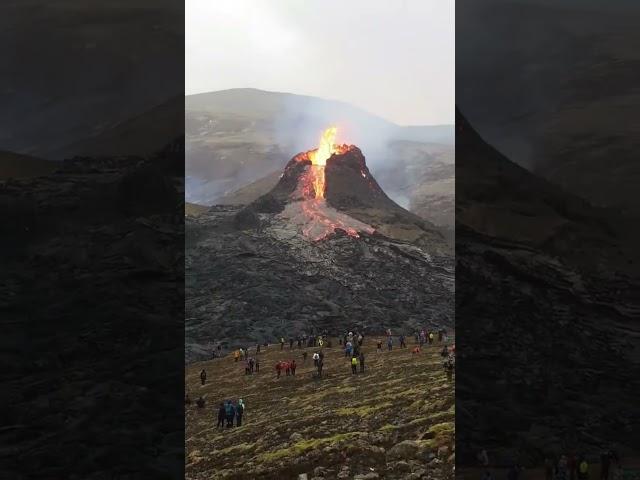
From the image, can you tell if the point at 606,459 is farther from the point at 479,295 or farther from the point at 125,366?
the point at 125,366

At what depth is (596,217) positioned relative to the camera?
17844 millimetres

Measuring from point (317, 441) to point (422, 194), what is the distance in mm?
71973

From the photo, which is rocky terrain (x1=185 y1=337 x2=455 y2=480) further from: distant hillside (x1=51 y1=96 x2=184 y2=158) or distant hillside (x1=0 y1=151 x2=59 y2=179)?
distant hillside (x1=0 y1=151 x2=59 y2=179)

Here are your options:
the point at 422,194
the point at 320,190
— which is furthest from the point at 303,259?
the point at 422,194

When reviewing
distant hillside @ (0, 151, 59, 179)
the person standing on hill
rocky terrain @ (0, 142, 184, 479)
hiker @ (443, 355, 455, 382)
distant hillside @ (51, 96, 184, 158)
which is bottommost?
the person standing on hill

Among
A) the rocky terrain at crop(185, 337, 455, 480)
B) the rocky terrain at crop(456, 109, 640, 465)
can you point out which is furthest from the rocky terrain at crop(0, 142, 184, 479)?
the rocky terrain at crop(185, 337, 455, 480)

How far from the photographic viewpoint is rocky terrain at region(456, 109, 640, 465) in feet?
56.5

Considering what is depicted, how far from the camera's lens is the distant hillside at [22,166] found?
16.3m

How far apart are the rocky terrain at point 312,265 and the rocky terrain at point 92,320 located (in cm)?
4125

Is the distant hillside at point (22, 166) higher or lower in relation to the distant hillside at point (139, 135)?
lower

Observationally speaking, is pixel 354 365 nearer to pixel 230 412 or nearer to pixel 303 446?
pixel 230 412

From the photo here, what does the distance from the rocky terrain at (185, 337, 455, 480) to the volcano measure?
97.2ft

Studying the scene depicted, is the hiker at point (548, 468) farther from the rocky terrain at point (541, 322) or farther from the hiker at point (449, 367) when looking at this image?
the hiker at point (449, 367)

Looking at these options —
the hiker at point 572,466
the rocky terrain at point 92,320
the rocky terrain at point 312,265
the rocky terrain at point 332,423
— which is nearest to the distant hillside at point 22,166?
the rocky terrain at point 92,320
